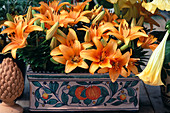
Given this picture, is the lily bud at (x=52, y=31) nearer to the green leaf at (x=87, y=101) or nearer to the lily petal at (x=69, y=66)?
the lily petal at (x=69, y=66)

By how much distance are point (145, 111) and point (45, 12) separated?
32 centimetres

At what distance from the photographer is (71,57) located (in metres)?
0.51

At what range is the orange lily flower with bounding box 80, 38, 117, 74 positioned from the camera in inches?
18.9

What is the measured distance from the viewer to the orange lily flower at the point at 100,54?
0.48 meters

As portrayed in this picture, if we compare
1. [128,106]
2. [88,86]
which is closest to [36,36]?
[88,86]

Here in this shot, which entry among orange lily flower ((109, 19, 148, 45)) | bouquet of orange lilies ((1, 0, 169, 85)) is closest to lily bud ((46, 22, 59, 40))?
bouquet of orange lilies ((1, 0, 169, 85))

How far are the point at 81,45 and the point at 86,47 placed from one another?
2cm

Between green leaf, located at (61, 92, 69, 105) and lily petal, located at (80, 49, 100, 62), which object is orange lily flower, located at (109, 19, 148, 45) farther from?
green leaf, located at (61, 92, 69, 105)

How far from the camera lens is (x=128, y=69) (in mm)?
496

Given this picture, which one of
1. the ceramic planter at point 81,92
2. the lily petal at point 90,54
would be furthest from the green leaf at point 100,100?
the lily petal at point 90,54

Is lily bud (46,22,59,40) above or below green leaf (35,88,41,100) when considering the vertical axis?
above

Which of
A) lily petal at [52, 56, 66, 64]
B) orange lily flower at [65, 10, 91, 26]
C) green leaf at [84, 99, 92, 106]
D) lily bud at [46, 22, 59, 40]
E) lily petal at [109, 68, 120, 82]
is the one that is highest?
orange lily flower at [65, 10, 91, 26]

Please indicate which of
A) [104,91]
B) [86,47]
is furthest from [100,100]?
[86,47]

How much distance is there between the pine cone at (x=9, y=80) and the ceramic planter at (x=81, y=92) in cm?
3
